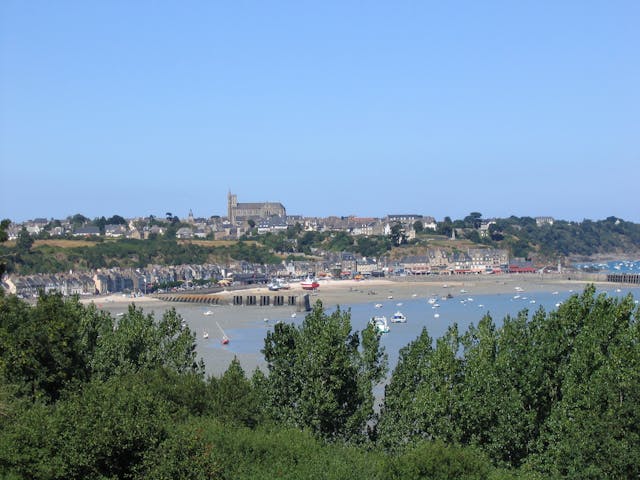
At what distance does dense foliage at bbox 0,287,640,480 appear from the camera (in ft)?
54.5

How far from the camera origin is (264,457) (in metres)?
18.2

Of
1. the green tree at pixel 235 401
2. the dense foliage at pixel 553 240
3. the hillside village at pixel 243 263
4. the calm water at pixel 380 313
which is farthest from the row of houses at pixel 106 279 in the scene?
the green tree at pixel 235 401

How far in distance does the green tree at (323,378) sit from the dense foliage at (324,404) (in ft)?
0.12

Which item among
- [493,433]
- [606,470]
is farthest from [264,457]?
[606,470]

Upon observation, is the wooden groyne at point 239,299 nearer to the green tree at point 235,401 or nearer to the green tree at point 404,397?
the green tree at point 235,401

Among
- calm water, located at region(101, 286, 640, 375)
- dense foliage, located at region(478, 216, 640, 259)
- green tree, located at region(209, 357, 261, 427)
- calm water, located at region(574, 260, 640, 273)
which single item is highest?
dense foliage, located at region(478, 216, 640, 259)

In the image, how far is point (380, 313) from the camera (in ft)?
251

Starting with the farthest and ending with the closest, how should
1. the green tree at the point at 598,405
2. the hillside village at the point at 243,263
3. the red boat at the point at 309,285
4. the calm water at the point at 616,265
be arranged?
the calm water at the point at 616,265
the red boat at the point at 309,285
the hillside village at the point at 243,263
the green tree at the point at 598,405

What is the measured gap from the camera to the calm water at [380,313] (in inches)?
1951

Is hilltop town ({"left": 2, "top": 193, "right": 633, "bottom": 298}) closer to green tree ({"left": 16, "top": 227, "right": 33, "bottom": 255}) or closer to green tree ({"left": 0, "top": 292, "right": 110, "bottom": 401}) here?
green tree ({"left": 16, "top": 227, "right": 33, "bottom": 255})

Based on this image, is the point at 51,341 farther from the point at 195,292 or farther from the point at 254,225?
the point at 254,225

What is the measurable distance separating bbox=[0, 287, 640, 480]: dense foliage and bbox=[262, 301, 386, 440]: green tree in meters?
0.04

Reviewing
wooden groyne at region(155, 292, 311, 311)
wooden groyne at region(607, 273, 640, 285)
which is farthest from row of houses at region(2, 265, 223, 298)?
wooden groyne at region(607, 273, 640, 285)

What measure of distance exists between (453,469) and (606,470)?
2.88 meters
